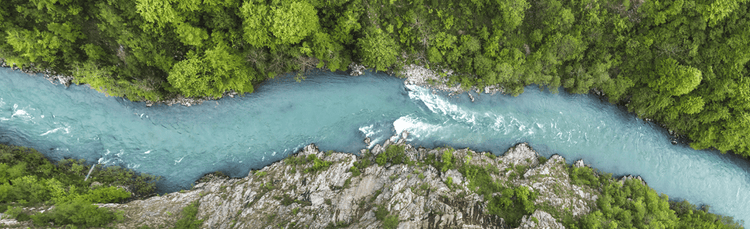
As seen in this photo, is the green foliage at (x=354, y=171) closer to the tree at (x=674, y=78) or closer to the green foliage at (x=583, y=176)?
the green foliage at (x=583, y=176)

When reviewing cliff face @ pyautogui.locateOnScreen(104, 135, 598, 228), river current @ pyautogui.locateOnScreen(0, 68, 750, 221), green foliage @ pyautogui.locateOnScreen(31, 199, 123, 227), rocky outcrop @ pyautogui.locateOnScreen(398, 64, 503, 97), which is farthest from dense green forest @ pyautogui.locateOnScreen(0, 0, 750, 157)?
green foliage @ pyautogui.locateOnScreen(31, 199, 123, 227)

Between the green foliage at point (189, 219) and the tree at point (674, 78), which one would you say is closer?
the green foliage at point (189, 219)

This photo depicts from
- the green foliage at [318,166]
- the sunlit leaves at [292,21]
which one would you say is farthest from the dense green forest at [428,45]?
the green foliage at [318,166]

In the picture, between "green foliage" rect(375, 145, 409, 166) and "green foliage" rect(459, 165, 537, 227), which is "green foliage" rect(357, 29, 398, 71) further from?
"green foliage" rect(459, 165, 537, 227)

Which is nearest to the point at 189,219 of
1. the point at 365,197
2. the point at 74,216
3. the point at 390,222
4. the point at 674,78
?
the point at 74,216

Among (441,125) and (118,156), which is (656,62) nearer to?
(441,125)

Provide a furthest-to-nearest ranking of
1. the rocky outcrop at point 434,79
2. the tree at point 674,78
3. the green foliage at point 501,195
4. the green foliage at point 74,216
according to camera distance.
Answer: the rocky outcrop at point 434,79 → the tree at point 674,78 → the green foliage at point 501,195 → the green foliage at point 74,216

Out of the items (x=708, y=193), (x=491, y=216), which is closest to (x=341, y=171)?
(x=491, y=216)
